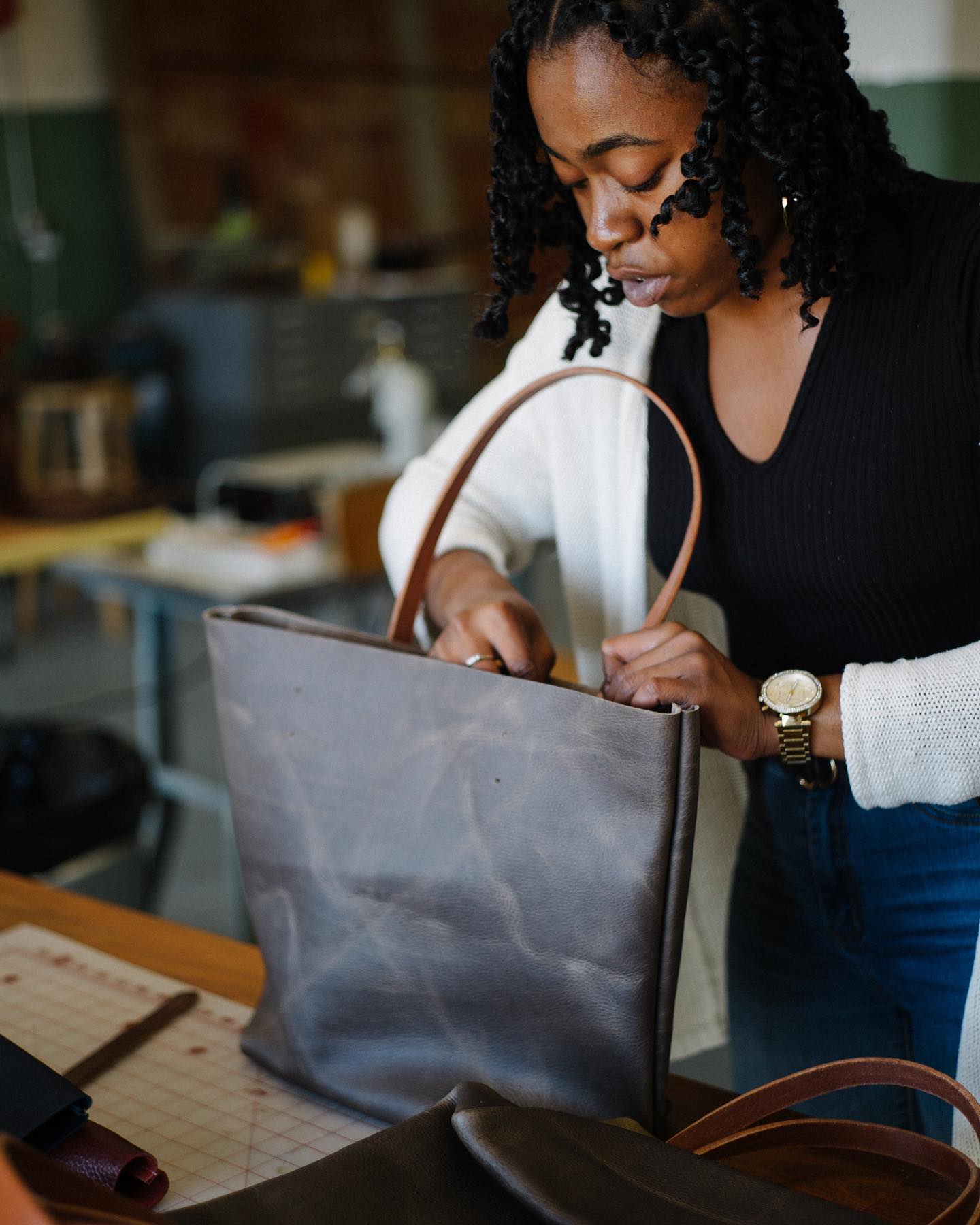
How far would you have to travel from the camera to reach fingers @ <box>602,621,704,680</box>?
2.86 ft

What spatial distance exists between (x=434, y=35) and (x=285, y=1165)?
22.9ft

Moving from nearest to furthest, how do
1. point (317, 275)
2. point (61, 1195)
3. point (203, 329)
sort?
point (61, 1195)
point (203, 329)
point (317, 275)

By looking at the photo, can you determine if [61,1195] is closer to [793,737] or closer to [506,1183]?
[506,1183]

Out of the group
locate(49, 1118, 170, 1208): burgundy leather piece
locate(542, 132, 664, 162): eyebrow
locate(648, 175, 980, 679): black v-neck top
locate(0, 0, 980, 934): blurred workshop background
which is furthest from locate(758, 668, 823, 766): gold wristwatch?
locate(0, 0, 980, 934): blurred workshop background

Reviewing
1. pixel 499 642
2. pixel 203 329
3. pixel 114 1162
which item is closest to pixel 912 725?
pixel 499 642

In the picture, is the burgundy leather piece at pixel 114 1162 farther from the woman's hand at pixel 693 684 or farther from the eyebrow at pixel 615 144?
the eyebrow at pixel 615 144

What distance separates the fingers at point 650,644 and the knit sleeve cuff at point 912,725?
0.11 m

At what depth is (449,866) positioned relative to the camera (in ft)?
2.79

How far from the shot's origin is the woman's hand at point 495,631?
3.19 ft

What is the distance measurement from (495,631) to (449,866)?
7.7 inches

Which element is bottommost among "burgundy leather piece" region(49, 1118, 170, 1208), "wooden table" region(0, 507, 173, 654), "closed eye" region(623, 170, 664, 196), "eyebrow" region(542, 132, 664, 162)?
"wooden table" region(0, 507, 173, 654)

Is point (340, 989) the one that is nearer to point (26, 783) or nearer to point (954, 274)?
point (954, 274)

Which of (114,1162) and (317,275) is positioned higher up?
(317,275)

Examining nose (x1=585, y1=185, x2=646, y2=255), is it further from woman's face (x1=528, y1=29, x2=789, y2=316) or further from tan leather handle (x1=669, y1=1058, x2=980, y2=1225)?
tan leather handle (x1=669, y1=1058, x2=980, y2=1225)
